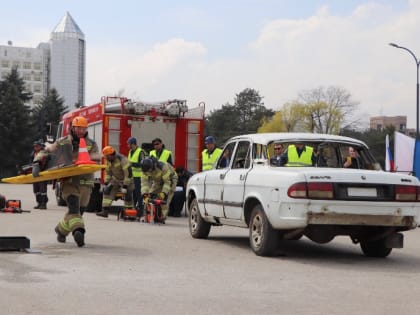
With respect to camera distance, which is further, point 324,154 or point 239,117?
point 239,117

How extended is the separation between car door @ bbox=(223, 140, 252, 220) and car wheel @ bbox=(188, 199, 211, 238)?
1230 millimetres

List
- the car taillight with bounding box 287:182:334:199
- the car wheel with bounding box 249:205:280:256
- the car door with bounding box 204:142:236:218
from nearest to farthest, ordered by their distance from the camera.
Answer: the car taillight with bounding box 287:182:334:199
the car wheel with bounding box 249:205:280:256
the car door with bounding box 204:142:236:218

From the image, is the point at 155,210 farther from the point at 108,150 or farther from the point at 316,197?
the point at 316,197

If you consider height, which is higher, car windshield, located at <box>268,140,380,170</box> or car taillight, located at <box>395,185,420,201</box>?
car windshield, located at <box>268,140,380,170</box>

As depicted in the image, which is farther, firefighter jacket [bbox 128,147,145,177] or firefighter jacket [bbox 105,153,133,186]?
firefighter jacket [bbox 128,147,145,177]

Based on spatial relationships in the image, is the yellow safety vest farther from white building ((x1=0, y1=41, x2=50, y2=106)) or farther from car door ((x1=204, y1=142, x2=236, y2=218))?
white building ((x1=0, y1=41, x2=50, y2=106))

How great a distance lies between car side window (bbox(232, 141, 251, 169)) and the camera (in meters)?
11.2

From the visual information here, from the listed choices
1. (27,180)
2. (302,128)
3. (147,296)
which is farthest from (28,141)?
(147,296)

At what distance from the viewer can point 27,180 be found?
37.1 feet

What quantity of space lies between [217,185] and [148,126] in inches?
351

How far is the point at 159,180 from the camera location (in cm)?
1608

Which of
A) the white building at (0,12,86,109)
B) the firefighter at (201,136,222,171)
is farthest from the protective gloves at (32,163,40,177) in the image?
the white building at (0,12,86,109)

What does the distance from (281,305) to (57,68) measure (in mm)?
151708

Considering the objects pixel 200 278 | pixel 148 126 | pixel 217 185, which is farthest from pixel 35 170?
pixel 148 126
